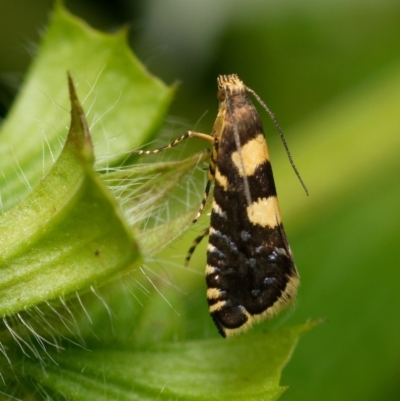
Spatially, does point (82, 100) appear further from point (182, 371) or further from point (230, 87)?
point (182, 371)

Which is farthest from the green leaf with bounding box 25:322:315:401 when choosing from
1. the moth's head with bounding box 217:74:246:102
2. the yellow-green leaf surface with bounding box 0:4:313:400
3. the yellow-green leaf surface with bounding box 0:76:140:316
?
the moth's head with bounding box 217:74:246:102

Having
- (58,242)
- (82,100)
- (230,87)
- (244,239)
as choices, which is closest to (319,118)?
(230,87)

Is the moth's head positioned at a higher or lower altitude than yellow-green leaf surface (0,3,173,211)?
lower

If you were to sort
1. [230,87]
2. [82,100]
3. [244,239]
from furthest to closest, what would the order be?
[230,87] → [244,239] → [82,100]

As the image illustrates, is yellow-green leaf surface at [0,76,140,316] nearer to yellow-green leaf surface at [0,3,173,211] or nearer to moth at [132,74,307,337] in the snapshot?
yellow-green leaf surface at [0,3,173,211]

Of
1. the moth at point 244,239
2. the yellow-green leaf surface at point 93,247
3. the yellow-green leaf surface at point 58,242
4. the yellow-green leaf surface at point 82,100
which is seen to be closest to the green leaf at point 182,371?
the yellow-green leaf surface at point 93,247

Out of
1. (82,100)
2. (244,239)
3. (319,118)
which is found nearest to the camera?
(82,100)

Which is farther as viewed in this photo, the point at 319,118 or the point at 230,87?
the point at 319,118
